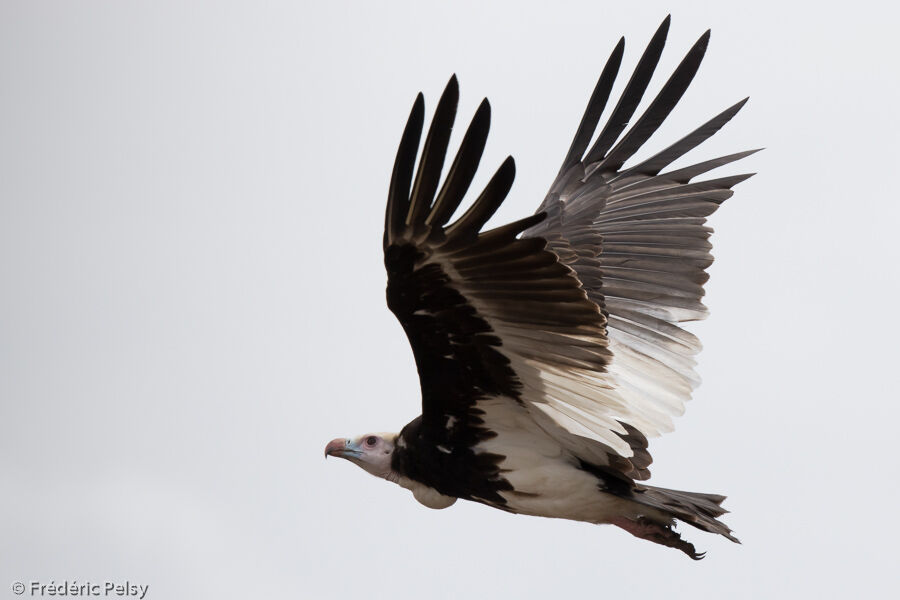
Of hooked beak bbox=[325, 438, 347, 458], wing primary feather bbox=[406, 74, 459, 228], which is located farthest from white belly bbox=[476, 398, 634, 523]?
wing primary feather bbox=[406, 74, 459, 228]

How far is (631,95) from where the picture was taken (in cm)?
962

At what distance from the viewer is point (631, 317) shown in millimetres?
8977

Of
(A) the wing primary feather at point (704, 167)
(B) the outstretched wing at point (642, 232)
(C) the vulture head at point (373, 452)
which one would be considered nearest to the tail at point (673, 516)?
(B) the outstretched wing at point (642, 232)

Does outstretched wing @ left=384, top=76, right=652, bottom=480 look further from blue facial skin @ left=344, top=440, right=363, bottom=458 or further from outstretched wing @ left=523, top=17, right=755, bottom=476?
blue facial skin @ left=344, top=440, right=363, bottom=458

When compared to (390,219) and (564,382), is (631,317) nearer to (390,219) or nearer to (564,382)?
(564,382)

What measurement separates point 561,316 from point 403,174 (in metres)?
1.15

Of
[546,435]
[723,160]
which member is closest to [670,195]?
[723,160]

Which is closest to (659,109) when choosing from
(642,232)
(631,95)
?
(631,95)

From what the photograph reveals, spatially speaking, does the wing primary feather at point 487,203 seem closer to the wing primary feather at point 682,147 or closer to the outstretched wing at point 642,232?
the outstretched wing at point 642,232

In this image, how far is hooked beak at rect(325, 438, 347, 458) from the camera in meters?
9.01

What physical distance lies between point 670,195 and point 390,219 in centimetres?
344

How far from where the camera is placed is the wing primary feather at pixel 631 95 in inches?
368

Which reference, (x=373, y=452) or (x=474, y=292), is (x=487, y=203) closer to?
(x=474, y=292)

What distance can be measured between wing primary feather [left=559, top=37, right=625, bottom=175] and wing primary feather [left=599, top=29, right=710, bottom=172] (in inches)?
9.0
